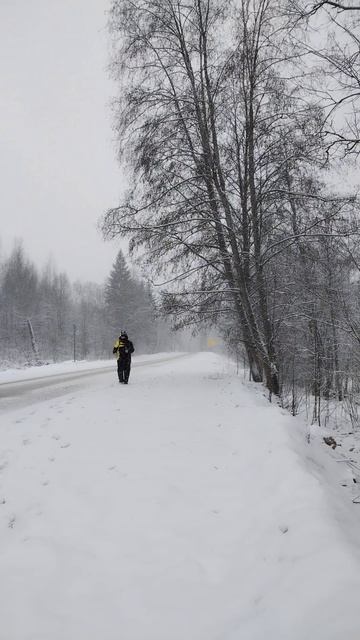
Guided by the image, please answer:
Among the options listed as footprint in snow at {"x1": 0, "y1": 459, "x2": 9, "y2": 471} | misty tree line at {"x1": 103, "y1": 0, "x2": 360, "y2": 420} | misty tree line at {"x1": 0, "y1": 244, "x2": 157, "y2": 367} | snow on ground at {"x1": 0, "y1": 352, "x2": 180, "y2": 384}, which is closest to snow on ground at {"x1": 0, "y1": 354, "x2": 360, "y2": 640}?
footprint in snow at {"x1": 0, "y1": 459, "x2": 9, "y2": 471}

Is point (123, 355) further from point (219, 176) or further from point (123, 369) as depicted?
point (219, 176)

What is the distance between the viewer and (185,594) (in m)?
2.58

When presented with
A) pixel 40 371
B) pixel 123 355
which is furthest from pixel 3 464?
pixel 40 371

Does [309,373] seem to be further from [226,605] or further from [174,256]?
[226,605]

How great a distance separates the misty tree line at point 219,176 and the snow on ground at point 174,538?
498cm

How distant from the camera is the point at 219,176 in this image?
9969 millimetres

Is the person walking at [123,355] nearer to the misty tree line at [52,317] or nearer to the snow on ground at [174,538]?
the snow on ground at [174,538]

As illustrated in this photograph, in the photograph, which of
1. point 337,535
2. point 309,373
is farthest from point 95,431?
point 309,373

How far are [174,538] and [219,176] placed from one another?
9139 mm

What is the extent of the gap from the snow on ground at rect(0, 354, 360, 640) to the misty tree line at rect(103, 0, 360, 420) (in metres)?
4.98

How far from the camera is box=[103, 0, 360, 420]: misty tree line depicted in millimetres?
9008

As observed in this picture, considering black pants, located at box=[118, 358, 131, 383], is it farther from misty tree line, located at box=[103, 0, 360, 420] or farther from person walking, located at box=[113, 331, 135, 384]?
misty tree line, located at box=[103, 0, 360, 420]

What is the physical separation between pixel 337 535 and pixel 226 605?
991 mm

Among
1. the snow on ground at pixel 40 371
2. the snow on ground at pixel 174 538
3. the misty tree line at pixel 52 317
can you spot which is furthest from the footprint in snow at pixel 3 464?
the misty tree line at pixel 52 317
